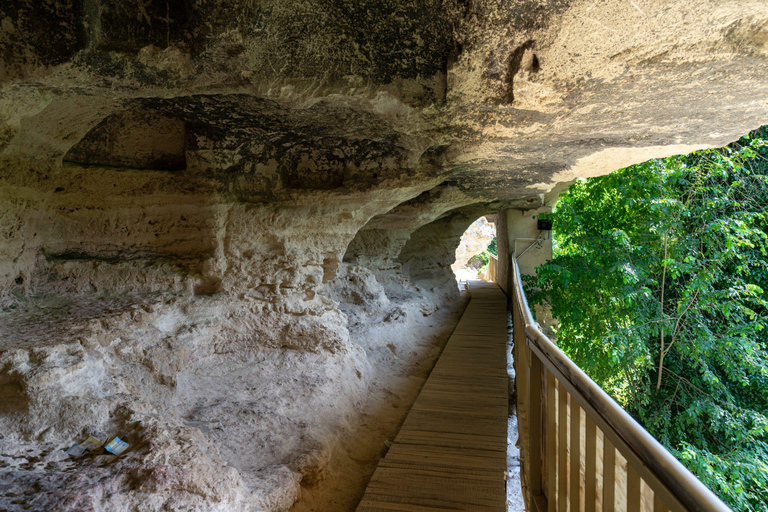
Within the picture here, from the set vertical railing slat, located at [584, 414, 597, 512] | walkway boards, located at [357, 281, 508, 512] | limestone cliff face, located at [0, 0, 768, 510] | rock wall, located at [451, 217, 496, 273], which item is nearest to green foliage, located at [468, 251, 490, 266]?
rock wall, located at [451, 217, 496, 273]

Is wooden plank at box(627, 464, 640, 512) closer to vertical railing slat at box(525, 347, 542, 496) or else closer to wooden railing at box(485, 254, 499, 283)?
vertical railing slat at box(525, 347, 542, 496)

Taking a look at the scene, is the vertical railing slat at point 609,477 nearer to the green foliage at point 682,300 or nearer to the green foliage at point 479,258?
the green foliage at point 682,300

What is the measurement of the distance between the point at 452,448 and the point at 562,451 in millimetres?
1661

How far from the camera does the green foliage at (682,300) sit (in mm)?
6199

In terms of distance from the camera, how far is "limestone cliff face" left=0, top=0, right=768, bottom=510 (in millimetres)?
2098

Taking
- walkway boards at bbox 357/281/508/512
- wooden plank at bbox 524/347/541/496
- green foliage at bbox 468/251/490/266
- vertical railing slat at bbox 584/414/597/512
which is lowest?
green foliage at bbox 468/251/490/266

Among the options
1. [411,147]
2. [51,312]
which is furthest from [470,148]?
[51,312]

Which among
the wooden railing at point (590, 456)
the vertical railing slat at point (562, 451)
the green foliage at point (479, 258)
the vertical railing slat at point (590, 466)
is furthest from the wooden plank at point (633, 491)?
the green foliage at point (479, 258)

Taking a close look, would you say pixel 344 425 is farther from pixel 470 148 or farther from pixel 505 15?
pixel 505 15

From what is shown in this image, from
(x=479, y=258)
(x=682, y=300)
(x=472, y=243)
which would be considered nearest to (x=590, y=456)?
(x=682, y=300)

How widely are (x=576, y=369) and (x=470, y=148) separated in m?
2.48

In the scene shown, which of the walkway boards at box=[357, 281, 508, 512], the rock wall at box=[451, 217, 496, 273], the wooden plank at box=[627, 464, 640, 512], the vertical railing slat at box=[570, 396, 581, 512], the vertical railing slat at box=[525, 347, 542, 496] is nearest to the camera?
the wooden plank at box=[627, 464, 640, 512]

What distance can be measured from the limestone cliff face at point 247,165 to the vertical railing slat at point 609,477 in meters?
1.52

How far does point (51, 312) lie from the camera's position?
2.86 metres
